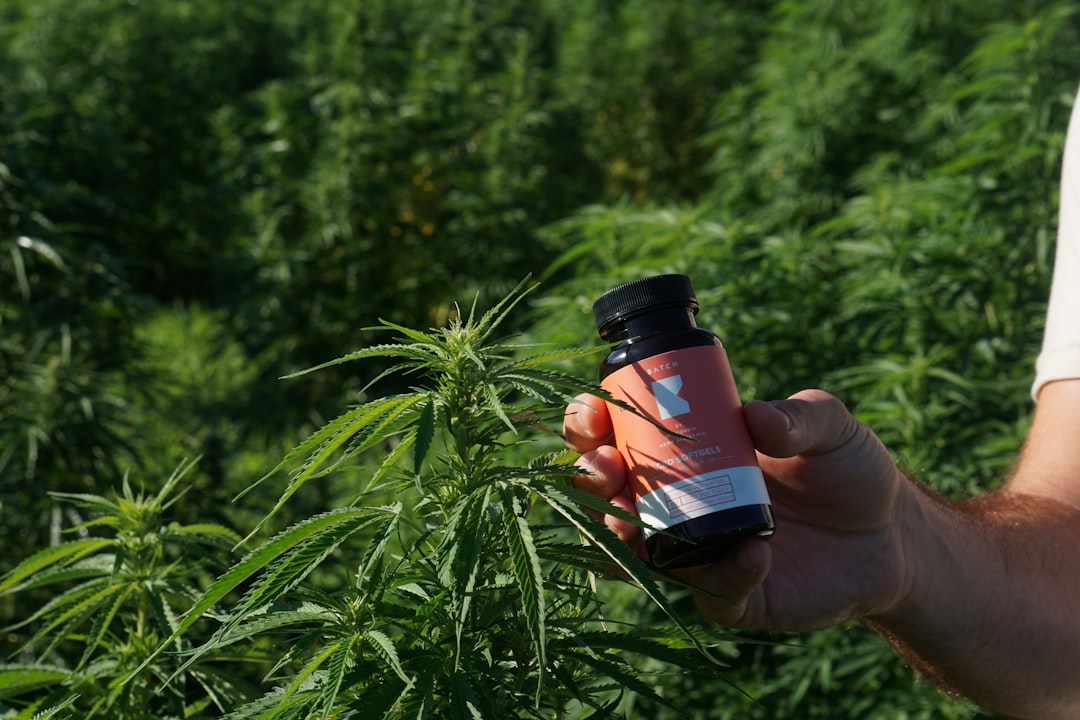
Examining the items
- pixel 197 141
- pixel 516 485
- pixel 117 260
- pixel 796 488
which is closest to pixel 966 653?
pixel 796 488

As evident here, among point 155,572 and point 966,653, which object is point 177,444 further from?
point 966,653

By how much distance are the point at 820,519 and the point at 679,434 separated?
0.68m

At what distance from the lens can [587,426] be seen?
1663mm

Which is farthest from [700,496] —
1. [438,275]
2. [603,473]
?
[438,275]

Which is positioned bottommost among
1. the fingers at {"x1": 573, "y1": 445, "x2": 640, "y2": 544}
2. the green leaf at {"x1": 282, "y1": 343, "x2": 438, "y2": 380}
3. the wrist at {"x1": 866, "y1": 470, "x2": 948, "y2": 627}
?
the wrist at {"x1": 866, "y1": 470, "x2": 948, "y2": 627}

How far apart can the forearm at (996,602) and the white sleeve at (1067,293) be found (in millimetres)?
326

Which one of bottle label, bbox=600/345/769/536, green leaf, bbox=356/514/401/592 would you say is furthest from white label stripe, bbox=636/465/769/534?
green leaf, bbox=356/514/401/592

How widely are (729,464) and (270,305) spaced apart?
4.18 meters

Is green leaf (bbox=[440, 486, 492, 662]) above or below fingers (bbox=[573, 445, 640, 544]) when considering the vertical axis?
above

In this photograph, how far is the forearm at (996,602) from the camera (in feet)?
7.12

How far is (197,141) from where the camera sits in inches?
251

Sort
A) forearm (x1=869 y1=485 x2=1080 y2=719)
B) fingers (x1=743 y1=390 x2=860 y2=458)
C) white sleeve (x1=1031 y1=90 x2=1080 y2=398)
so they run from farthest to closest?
1. white sleeve (x1=1031 y1=90 x2=1080 y2=398)
2. forearm (x1=869 y1=485 x2=1080 y2=719)
3. fingers (x1=743 y1=390 x2=860 y2=458)

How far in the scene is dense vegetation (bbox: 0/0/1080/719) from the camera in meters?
1.47

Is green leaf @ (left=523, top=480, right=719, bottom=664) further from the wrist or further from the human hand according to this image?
the wrist
